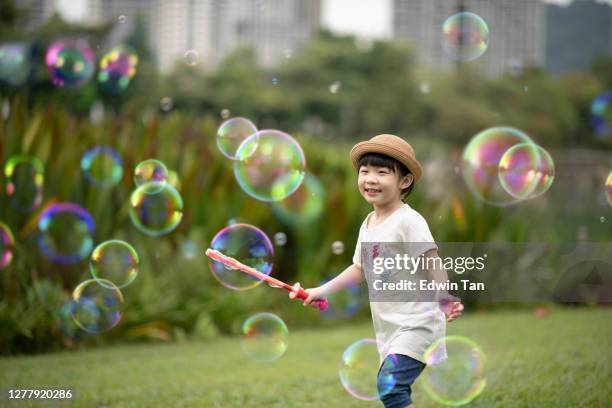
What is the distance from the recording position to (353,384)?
498 cm

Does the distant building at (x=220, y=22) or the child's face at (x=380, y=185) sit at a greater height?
the distant building at (x=220, y=22)

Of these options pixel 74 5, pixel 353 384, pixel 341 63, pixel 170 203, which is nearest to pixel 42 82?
pixel 341 63

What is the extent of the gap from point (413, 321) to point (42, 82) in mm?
28548

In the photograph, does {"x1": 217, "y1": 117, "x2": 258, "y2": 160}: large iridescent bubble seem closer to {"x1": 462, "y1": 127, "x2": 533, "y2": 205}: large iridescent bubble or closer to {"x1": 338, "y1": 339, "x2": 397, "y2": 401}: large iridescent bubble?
{"x1": 338, "y1": 339, "x2": 397, "y2": 401}: large iridescent bubble

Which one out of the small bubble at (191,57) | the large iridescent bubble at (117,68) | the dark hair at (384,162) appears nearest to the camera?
the dark hair at (384,162)

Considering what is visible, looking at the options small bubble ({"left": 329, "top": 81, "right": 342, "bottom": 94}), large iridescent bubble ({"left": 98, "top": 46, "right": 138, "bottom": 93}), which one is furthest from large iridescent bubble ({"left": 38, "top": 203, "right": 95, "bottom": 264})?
small bubble ({"left": 329, "top": 81, "right": 342, "bottom": 94})

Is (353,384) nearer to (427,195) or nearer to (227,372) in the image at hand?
(227,372)

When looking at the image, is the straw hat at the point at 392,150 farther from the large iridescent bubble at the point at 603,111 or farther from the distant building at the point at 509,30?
the distant building at the point at 509,30

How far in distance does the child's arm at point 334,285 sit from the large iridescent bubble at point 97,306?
9.47 ft

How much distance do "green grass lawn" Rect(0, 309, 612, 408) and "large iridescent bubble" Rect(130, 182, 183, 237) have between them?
1.05m

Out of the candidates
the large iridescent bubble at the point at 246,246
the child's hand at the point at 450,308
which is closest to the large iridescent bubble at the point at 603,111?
the large iridescent bubble at the point at 246,246

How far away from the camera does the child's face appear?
3695mm

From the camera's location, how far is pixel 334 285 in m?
3.78

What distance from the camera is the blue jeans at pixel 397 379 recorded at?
348 centimetres
